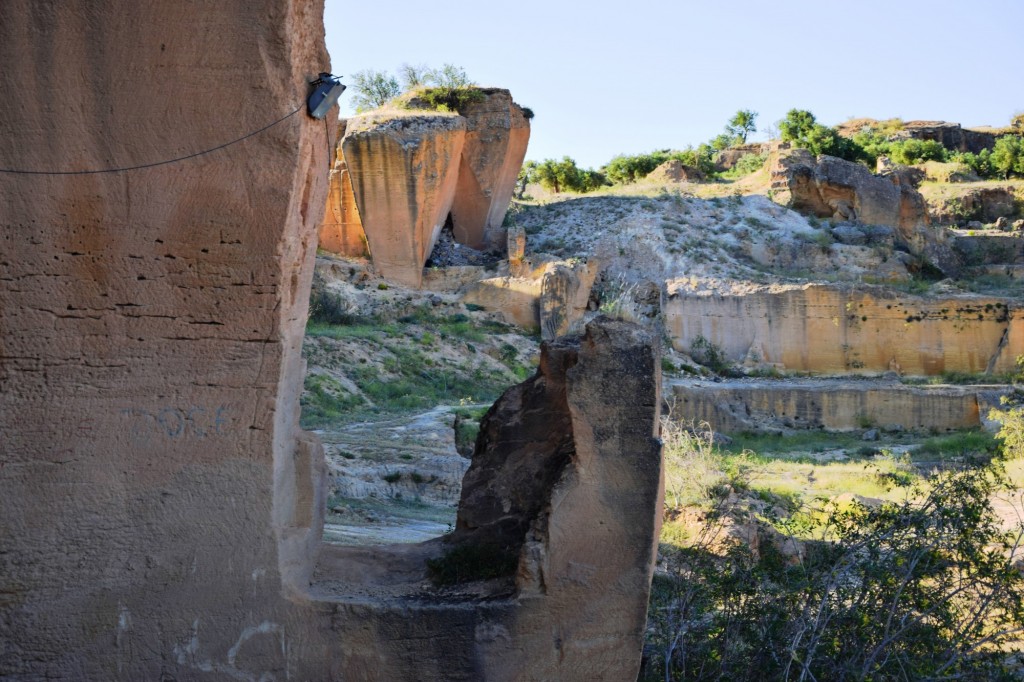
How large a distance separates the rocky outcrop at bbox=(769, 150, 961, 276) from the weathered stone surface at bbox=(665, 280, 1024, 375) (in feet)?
19.1

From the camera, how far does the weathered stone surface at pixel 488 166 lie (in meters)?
32.8

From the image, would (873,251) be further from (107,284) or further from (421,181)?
(107,284)

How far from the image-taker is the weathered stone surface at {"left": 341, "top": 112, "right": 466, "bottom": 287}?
98.6 ft

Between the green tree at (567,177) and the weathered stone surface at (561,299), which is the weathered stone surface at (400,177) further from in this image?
the green tree at (567,177)

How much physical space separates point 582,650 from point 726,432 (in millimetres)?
19185

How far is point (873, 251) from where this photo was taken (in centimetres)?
3225

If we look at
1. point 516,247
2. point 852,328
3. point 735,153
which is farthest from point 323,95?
point 735,153

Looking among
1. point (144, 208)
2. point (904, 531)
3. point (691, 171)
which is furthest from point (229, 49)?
point (691, 171)

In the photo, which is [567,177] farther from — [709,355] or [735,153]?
[709,355]

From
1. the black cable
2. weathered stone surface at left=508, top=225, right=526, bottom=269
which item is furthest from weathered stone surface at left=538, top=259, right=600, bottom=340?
the black cable

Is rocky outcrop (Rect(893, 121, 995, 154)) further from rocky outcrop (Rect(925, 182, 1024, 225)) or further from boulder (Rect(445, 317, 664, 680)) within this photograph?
boulder (Rect(445, 317, 664, 680))

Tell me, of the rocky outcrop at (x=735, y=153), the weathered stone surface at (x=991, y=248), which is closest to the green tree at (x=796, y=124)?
the rocky outcrop at (x=735, y=153)

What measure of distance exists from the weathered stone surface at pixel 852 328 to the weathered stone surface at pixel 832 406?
12.8ft

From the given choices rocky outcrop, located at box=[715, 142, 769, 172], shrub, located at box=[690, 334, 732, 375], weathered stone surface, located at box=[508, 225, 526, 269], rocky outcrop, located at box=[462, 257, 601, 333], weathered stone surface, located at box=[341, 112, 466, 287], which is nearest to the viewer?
shrub, located at box=[690, 334, 732, 375]
